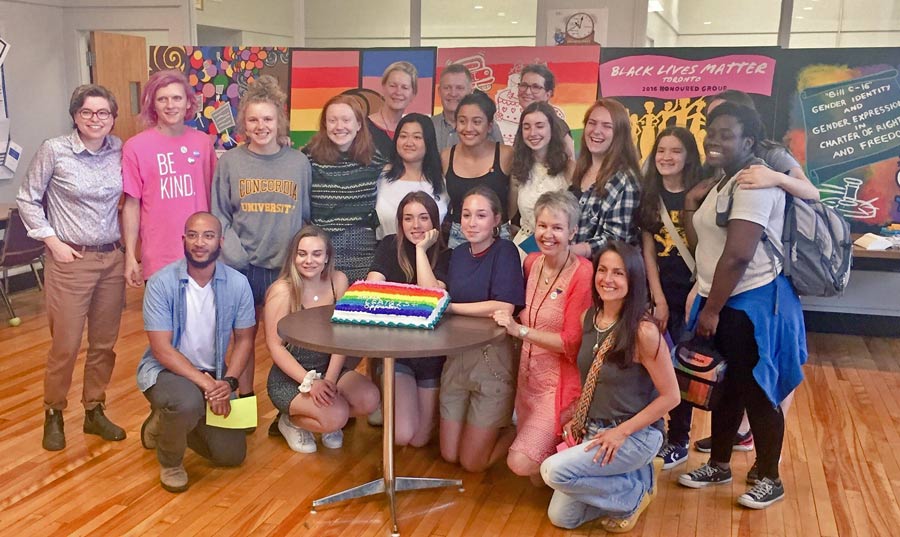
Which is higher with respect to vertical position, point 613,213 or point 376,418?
point 613,213

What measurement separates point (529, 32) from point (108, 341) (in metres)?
4.28

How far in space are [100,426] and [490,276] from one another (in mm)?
1964

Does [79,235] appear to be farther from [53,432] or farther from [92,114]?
[53,432]

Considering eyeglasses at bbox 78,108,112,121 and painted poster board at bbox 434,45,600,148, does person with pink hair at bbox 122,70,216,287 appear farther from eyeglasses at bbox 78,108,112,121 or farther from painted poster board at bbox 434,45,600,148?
painted poster board at bbox 434,45,600,148

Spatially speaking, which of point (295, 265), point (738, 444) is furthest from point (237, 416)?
point (738, 444)

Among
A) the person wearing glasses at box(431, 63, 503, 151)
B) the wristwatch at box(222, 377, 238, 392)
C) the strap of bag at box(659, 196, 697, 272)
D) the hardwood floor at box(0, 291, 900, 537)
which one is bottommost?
the hardwood floor at box(0, 291, 900, 537)

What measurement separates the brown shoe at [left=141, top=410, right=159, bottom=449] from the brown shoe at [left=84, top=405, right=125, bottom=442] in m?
0.15

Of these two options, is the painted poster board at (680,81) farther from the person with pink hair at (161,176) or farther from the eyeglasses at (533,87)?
the person with pink hair at (161,176)

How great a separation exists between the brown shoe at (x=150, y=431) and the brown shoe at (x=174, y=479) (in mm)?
203

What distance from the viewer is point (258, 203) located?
3.57 metres

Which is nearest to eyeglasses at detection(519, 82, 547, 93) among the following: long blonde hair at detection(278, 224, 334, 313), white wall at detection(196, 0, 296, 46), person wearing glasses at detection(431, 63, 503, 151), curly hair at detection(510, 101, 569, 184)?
person wearing glasses at detection(431, 63, 503, 151)

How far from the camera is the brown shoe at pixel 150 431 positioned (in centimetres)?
342

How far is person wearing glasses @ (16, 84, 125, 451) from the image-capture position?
11.1 feet

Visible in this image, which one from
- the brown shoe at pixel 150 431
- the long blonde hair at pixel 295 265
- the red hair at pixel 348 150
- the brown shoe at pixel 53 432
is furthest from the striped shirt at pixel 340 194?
the brown shoe at pixel 53 432
